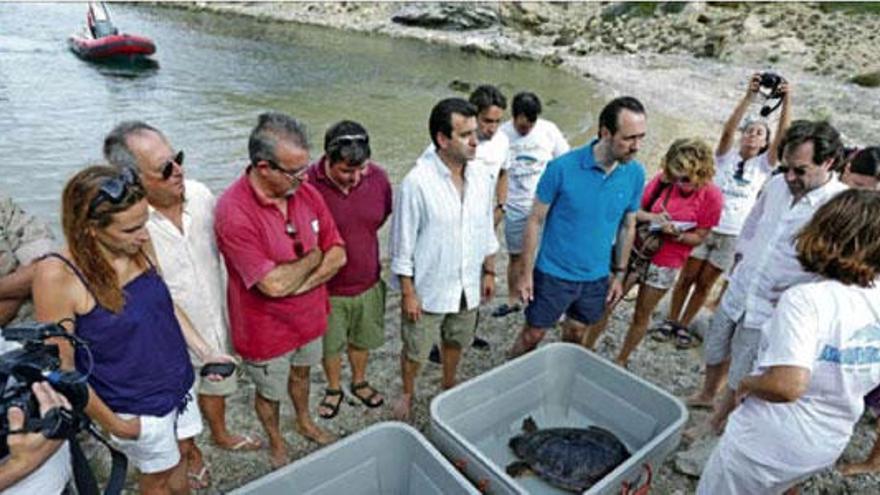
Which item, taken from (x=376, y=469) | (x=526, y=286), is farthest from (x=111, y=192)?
(x=526, y=286)

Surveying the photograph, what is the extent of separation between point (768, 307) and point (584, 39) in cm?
3129

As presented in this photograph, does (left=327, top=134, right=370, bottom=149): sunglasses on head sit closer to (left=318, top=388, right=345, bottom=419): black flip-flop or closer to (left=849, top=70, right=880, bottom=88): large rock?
(left=318, top=388, right=345, bottom=419): black flip-flop

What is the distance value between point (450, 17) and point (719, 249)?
36152mm

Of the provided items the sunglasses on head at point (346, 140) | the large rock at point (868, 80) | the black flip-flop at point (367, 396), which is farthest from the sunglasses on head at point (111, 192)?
the large rock at point (868, 80)

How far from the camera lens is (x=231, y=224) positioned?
2430mm

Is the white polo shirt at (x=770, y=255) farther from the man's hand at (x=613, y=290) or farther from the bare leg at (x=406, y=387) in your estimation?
the bare leg at (x=406, y=387)

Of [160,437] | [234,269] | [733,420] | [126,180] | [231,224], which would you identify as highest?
[126,180]

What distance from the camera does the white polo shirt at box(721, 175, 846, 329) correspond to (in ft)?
8.57

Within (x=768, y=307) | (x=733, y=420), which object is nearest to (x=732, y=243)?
(x=768, y=307)

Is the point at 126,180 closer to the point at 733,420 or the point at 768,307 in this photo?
the point at 733,420

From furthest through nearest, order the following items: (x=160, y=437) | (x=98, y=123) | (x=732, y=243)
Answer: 1. (x=98, y=123)
2. (x=732, y=243)
3. (x=160, y=437)

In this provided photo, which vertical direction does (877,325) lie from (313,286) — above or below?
above

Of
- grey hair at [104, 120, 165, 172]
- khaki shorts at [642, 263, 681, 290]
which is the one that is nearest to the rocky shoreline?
khaki shorts at [642, 263, 681, 290]

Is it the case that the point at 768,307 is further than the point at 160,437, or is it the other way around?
the point at 768,307
